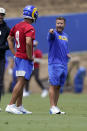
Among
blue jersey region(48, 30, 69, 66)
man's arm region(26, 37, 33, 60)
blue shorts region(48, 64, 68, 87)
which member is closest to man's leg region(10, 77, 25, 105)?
man's arm region(26, 37, 33, 60)

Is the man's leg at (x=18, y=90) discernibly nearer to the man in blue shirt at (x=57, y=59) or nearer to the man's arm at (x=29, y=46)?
the man's arm at (x=29, y=46)

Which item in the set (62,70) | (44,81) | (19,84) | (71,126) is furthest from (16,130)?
(44,81)

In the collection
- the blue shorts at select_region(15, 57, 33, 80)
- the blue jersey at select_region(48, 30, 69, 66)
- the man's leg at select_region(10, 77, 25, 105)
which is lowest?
the man's leg at select_region(10, 77, 25, 105)

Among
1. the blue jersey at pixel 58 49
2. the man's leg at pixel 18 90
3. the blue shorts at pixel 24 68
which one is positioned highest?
the blue jersey at pixel 58 49

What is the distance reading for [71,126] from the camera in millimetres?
7855

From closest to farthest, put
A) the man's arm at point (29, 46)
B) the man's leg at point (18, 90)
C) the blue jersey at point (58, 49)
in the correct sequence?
the man's arm at point (29, 46) → the man's leg at point (18, 90) → the blue jersey at point (58, 49)

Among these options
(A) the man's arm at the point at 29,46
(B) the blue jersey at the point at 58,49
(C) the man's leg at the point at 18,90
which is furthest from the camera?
(B) the blue jersey at the point at 58,49

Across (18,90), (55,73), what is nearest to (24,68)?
(18,90)

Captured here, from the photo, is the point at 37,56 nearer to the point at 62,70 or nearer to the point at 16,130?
the point at 62,70

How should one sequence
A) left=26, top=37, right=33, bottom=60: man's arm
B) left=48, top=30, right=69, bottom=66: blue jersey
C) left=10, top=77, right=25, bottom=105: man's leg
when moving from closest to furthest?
left=26, top=37, right=33, bottom=60: man's arm < left=10, top=77, right=25, bottom=105: man's leg < left=48, top=30, right=69, bottom=66: blue jersey

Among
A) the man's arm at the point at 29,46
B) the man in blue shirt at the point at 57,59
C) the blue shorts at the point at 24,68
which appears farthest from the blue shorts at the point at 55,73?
the man's arm at the point at 29,46

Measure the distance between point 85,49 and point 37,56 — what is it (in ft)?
18.2

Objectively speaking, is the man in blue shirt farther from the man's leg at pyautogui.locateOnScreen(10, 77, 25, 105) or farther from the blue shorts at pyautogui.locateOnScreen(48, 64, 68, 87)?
the man's leg at pyautogui.locateOnScreen(10, 77, 25, 105)

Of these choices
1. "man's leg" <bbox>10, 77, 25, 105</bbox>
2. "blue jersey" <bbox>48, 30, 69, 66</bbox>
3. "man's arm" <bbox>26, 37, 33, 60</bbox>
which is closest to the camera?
"man's arm" <bbox>26, 37, 33, 60</bbox>
